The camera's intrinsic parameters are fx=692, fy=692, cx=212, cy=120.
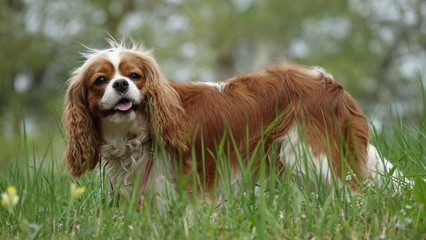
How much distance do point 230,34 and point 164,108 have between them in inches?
854

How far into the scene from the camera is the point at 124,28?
2339 centimetres

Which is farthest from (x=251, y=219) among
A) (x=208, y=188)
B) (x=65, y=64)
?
(x=65, y=64)

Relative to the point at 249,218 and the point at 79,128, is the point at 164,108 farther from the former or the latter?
the point at 249,218

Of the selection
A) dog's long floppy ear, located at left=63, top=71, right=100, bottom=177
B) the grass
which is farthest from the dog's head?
the grass

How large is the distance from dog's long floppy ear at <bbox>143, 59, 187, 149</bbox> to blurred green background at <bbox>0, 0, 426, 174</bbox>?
1467 cm

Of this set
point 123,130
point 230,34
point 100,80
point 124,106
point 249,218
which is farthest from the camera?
point 230,34

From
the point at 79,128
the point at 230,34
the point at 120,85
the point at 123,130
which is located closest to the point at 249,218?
the point at 120,85

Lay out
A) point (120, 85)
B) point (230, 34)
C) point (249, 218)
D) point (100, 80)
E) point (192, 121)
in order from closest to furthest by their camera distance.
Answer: point (249, 218)
point (120, 85)
point (100, 80)
point (192, 121)
point (230, 34)

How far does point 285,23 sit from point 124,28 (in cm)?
572

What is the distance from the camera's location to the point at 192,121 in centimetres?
514

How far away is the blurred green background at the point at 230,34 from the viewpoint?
20781 millimetres

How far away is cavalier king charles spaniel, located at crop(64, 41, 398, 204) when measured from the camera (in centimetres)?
489

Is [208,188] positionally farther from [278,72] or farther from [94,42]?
[94,42]

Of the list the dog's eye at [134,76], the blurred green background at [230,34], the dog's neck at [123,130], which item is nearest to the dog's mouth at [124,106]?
the dog's neck at [123,130]
